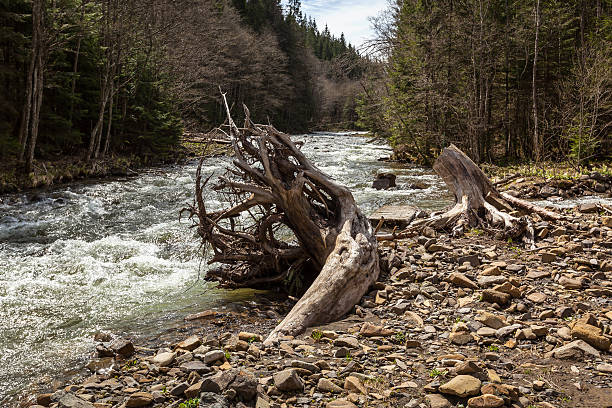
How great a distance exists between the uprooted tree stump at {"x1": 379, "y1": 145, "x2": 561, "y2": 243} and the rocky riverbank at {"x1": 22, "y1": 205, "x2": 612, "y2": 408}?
1.46m

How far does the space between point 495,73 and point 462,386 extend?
21.4 metres

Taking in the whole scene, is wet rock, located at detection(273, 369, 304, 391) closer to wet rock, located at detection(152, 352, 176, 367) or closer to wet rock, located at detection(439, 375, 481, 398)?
wet rock, located at detection(439, 375, 481, 398)

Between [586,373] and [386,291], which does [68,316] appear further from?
[586,373]

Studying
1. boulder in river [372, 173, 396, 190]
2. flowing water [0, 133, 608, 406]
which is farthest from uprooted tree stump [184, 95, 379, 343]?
boulder in river [372, 173, 396, 190]

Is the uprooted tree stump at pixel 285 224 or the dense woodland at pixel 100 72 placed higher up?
the dense woodland at pixel 100 72

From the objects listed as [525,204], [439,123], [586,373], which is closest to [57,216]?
[525,204]

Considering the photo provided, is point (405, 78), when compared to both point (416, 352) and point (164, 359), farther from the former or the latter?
point (164, 359)

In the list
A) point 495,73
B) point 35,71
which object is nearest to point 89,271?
point 35,71

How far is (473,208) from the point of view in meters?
8.31

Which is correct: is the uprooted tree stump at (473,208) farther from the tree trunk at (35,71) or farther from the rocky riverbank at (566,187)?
the tree trunk at (35,71)

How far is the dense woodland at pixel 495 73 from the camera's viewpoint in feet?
60.7

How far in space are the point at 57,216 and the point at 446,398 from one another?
11.8 m

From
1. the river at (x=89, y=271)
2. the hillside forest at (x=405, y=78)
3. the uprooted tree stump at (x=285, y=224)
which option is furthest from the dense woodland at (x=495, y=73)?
the uprooted tree stump at (x=285, y=224)

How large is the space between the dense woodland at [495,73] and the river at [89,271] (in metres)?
7.43
